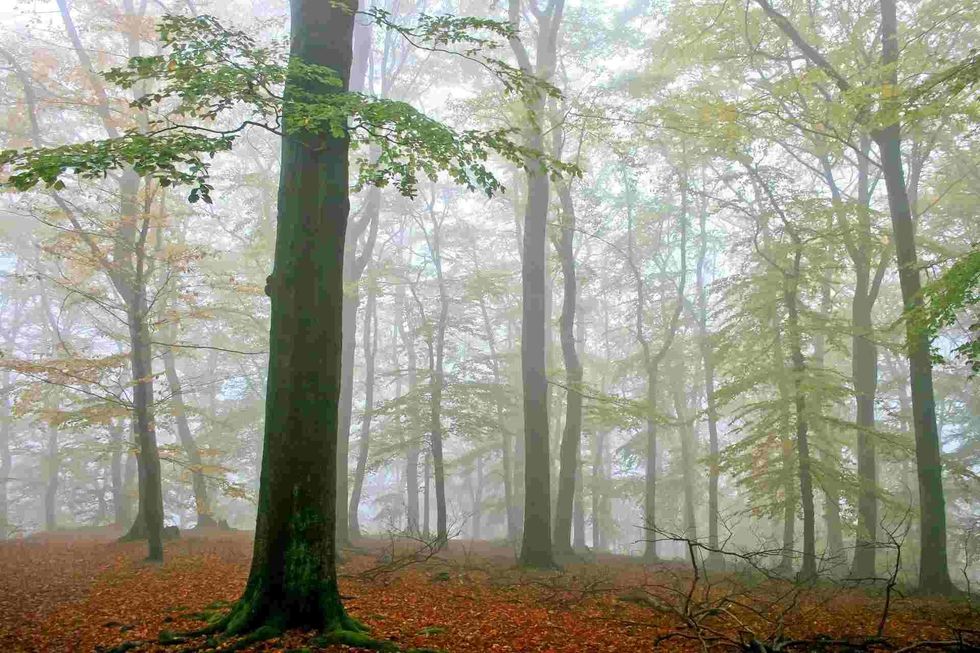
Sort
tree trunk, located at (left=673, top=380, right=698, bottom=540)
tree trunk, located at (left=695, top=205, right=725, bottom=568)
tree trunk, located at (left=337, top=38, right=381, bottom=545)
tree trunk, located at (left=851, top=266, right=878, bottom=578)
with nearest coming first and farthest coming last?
tree trunk, located at (left=851, top=266, right=878, bottom=578) < tree trunk, located at (left=695, top=205, right=725, bottom=568) < tree trunk, located at (left=337, top=38, right=381, bottom=545) < tree trunk, located at (left=673, top=380, right=698, bottom=540)

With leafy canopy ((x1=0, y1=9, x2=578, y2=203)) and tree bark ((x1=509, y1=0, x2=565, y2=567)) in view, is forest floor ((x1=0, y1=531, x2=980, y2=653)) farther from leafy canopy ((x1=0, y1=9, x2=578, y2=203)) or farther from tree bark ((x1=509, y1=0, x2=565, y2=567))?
leafy canopy ((x1=0, y1=9, x2=578, y2=203))

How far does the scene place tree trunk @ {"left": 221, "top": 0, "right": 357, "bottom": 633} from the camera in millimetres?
5383

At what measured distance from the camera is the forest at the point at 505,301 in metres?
5.54

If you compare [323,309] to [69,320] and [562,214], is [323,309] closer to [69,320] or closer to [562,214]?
[562,214]

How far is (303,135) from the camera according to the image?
6000 mm

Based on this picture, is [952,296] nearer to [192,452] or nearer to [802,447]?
[802,447]

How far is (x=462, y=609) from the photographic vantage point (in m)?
7.62

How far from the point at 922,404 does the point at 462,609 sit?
8479 mm

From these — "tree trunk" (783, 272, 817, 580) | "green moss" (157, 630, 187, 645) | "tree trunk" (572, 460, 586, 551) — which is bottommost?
"tree trunk" (572, 460, 586, 551)

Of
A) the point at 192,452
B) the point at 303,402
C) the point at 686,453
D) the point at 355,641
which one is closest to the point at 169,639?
the point at 355,641

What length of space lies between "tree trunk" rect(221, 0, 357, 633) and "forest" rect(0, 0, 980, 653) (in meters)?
0.03

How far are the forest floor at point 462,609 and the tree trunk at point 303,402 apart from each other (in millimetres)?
396

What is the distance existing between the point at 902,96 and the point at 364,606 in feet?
31.8

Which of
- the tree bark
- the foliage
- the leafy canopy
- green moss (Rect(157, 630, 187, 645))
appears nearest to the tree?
the foliage
